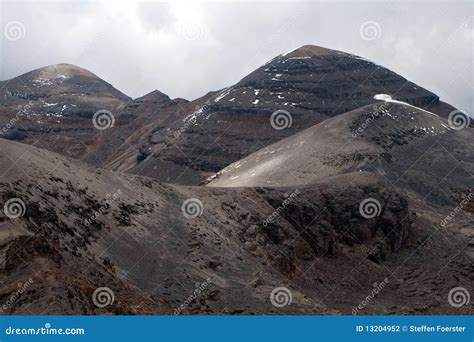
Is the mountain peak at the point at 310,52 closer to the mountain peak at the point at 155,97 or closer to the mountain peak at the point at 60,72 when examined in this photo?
the mountain peak at the point at 155,97

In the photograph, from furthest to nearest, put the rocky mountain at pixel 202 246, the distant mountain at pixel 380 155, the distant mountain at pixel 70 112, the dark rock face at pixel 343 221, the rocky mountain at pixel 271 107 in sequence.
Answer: the distant mountain at pixel 70 112 → the rocky mountain at pixel 271 107 → the distant mountain at pixel 380 155 → the dark rock face at pixel 343 221 → the rocky mountain at pixel 202 246

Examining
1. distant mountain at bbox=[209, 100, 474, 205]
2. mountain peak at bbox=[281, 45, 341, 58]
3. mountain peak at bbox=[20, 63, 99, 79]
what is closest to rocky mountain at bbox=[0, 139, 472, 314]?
distant mountain at bbox=[209, 100, 474, 205]

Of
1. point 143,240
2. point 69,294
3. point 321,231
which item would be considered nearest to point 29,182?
point 143,240

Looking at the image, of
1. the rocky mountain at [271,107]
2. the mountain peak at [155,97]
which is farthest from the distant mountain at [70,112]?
the rocky mountain at [271,107]

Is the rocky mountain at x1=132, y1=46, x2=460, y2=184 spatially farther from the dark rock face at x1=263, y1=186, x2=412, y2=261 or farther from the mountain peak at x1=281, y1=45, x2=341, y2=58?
the dark rock face at x1=263, y1=186, x2=412, y2=261

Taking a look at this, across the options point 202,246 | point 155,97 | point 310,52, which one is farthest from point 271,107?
point 202,246

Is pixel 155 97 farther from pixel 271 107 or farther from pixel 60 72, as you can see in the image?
pixel 271 107
